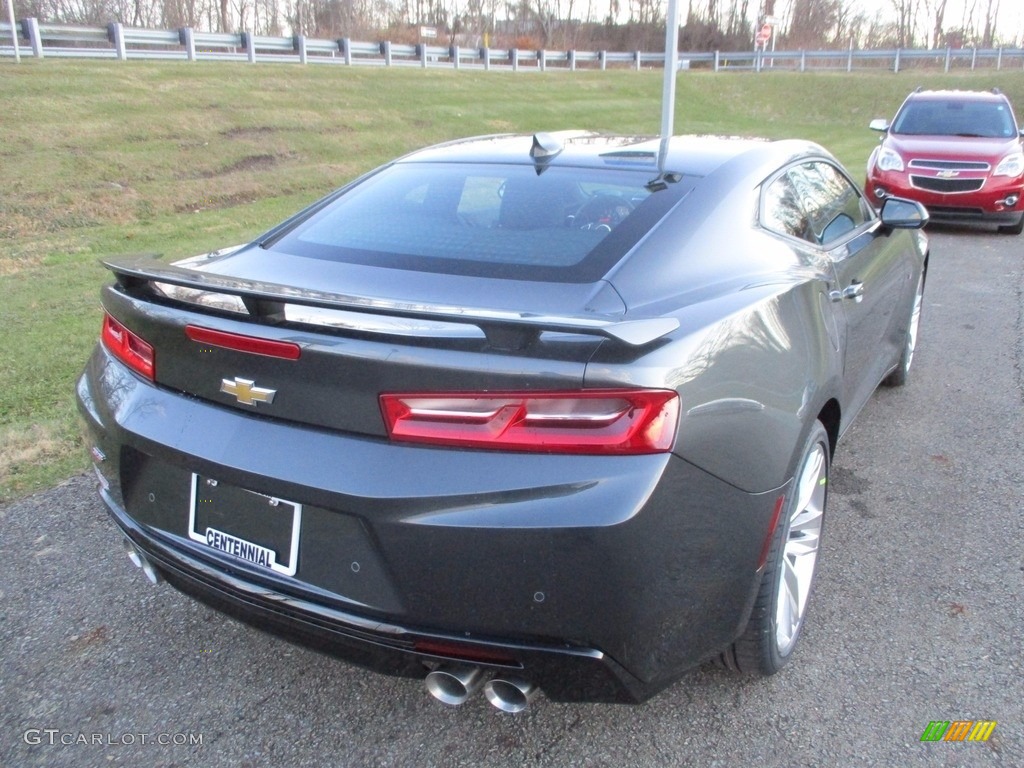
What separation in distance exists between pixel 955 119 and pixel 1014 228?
5.43 ft

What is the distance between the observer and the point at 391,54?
27906mm

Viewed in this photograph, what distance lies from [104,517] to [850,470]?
10.7 ft

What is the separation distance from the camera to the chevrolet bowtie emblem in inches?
81.7

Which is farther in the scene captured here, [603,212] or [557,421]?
[603,212]

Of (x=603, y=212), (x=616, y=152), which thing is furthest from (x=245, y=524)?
(x=616, y=152)

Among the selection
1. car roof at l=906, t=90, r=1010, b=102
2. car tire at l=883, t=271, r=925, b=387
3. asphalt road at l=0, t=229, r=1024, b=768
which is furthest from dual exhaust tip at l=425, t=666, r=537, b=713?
car roof at l=906, t=90, r=1010, b=102

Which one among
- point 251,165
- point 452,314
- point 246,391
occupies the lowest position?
point 251,165

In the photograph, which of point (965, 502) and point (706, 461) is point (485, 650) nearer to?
point (706, 461)

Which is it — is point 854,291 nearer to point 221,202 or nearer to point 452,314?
point 452,314

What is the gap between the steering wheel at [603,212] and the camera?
2.71 metres

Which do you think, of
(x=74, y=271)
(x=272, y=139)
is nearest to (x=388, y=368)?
(x=74, y=271)

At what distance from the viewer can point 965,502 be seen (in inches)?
147

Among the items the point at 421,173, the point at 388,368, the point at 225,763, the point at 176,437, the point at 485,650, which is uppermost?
the point at 421,173

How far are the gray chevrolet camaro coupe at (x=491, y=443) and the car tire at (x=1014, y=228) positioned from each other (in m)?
9.26
